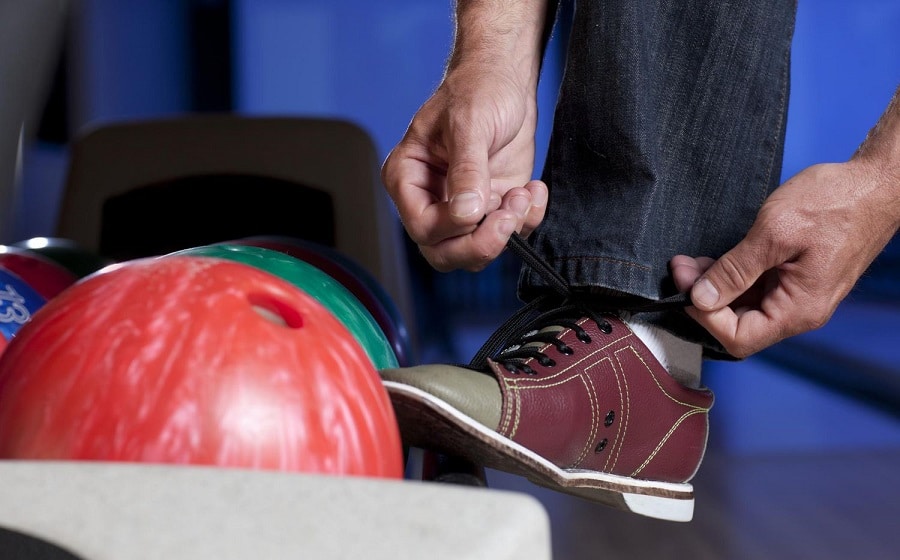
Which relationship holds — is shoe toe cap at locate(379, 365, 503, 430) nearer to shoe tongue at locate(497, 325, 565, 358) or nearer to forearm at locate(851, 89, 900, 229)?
shoe tongue at locate(497, 325, 565, 358)

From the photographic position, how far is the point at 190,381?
0.47m

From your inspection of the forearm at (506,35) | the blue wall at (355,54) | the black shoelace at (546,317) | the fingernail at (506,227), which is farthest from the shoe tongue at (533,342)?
the blue wall at (355,54)

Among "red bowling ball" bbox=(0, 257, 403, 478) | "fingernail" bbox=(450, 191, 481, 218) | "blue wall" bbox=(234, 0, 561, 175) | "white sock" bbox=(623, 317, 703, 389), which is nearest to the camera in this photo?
"red bowling ball" bbox=(0, 257, 403, 478)

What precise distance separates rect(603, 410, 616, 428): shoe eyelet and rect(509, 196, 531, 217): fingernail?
190mm

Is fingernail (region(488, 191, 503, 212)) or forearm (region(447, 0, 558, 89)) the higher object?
forearm (region(447, 0, 558, 89))

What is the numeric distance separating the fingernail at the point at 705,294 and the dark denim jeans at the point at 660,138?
0.04 m

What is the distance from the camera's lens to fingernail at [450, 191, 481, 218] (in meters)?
0.77

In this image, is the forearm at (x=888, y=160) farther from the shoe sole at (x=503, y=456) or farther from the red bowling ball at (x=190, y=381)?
the red bowling ball at (x=190, y=381)

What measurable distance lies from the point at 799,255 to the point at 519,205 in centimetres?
25

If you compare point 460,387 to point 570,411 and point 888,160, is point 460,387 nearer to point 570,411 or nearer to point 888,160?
point 570,411

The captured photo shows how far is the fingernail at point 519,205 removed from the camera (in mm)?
824

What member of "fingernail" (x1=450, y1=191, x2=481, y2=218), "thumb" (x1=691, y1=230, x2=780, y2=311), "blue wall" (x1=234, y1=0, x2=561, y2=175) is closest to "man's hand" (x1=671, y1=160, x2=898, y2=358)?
"thumb" (x1=691, y1=230, x2=780, y2=311)

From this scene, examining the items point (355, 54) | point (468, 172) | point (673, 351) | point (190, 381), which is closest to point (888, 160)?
point (673, 351)

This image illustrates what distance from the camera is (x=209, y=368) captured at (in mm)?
479
